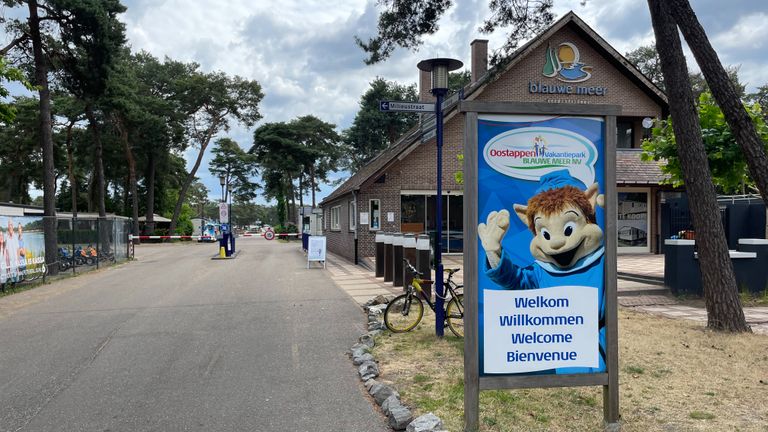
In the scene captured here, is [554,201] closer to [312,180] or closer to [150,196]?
[150,196]

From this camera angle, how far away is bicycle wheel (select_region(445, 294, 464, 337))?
743 cm

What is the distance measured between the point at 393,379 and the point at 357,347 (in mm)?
1428

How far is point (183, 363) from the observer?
6.37 m

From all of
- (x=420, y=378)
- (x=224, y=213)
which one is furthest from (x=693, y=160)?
(x=224, y=213)

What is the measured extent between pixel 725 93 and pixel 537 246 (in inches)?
181

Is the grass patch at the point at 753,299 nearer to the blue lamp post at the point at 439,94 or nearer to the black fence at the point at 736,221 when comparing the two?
the black fence at the point at 736,221

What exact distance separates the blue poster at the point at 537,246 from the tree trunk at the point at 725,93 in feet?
12.5

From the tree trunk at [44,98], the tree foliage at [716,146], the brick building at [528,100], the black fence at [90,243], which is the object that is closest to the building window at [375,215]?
the brick building at [528,100]

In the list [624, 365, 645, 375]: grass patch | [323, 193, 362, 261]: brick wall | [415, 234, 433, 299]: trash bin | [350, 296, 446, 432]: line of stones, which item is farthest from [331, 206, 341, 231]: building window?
[624, 365, 645, 375]: grass patch

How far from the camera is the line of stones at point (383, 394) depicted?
13.6 feet

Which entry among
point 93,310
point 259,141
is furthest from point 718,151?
point 259,141

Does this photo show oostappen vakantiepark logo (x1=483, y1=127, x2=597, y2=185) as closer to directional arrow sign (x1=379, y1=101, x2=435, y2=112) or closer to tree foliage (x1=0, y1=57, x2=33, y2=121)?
directional arrow sign (x1=379, y1=101, x2=435, y2=112)

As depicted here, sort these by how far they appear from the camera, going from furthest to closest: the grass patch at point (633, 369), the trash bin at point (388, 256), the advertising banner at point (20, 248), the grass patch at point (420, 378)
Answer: the trash bin at point (388, 256) → the advertising banner at point (20, 248) → the grass patch at point (633, 369) → the grass patch at point (420, 378)

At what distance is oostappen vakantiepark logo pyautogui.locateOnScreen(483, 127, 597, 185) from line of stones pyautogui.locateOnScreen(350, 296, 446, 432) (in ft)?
6.38
